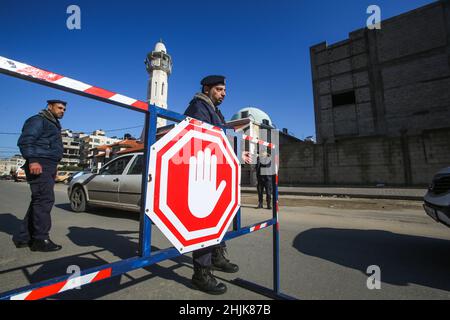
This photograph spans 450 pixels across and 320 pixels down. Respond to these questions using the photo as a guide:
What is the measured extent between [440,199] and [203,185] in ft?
9.62

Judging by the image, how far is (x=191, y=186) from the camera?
1.51 m

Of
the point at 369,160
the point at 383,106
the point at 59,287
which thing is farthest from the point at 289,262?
the point at 383,106

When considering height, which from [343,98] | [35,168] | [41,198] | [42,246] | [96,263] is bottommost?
[96,263]

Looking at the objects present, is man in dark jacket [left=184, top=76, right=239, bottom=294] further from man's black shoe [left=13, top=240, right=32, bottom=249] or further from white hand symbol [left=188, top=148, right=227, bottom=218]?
man's black shoe [left=13, top=240, right=32, bottom=249]

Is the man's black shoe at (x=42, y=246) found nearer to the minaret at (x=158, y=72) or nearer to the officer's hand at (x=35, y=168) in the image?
the officer's hand at (x=35, y=168)

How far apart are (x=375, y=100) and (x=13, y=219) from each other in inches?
1133

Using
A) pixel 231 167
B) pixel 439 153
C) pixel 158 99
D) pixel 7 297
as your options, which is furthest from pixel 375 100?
pixel 158 99

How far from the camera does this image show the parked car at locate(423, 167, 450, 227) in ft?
8.62

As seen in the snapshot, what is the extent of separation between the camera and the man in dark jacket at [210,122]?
2045 millimetres

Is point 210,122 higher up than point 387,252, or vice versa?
point 210,122

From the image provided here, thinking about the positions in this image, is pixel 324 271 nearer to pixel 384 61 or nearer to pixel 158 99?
pixel 384 61

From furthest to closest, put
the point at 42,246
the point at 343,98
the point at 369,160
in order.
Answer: the point at 343,98 → the point at 369,160 → the point at 42,246

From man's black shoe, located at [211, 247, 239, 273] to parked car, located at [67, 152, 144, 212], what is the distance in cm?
301

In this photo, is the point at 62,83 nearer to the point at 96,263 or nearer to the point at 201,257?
the point at 201,257
